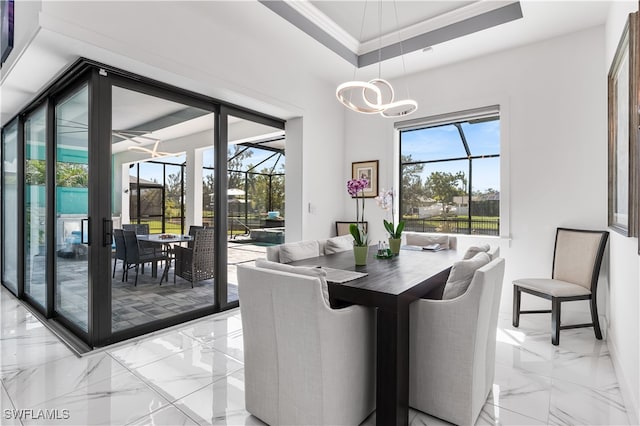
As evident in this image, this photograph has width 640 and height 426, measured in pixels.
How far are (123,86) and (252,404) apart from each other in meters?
2.74

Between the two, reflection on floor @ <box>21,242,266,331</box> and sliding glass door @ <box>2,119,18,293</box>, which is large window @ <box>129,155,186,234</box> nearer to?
reflection on floor @ <box>21,242,266,331</box>

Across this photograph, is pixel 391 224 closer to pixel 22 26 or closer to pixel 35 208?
pixel 22 26

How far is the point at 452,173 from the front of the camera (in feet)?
14.4

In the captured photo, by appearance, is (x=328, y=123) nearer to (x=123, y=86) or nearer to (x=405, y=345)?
(x=123, y=86)

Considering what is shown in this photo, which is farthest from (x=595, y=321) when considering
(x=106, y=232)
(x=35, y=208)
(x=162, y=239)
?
(x=35, y=208)

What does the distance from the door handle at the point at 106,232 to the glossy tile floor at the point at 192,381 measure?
0.87 m

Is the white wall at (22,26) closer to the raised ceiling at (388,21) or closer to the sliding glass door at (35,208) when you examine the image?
the sliding glass door at (35,208)

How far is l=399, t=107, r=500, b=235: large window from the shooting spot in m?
4.12

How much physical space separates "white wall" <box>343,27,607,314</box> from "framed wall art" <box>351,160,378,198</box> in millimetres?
1225

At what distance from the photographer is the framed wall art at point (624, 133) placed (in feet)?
6.49

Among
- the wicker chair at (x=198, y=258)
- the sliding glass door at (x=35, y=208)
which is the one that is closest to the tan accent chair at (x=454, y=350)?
the wicker chair at (x=198, y=258)

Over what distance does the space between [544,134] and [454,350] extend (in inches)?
116

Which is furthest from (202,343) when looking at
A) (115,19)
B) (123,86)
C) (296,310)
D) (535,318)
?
(535,318)

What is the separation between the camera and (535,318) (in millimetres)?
3559
